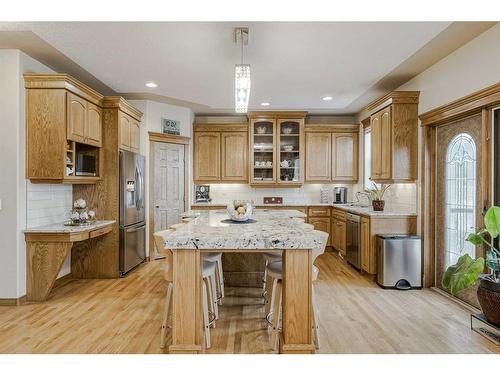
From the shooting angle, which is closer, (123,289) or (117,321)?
(117,321)

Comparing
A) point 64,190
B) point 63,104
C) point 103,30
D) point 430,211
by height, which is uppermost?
point 103,30

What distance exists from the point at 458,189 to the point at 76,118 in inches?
178

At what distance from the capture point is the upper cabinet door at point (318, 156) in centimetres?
648

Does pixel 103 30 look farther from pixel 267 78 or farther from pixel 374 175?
pixel 374 175

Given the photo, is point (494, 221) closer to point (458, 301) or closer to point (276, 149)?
point (458, 301)

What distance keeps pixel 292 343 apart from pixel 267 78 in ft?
10.7

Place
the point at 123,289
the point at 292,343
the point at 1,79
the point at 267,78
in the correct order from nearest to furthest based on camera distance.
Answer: the point at 292,343
the point at 1,79
the point at 123,289
the point at 267,78

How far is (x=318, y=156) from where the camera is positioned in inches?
256

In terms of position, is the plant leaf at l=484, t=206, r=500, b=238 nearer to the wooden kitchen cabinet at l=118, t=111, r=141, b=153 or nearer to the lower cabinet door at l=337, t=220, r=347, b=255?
the lower cabinet door at l=337, t=220, r=347, b=255

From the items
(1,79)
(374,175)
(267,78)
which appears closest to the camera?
(1,79)

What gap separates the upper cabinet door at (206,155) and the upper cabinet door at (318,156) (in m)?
1.81

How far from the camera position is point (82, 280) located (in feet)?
14.6
